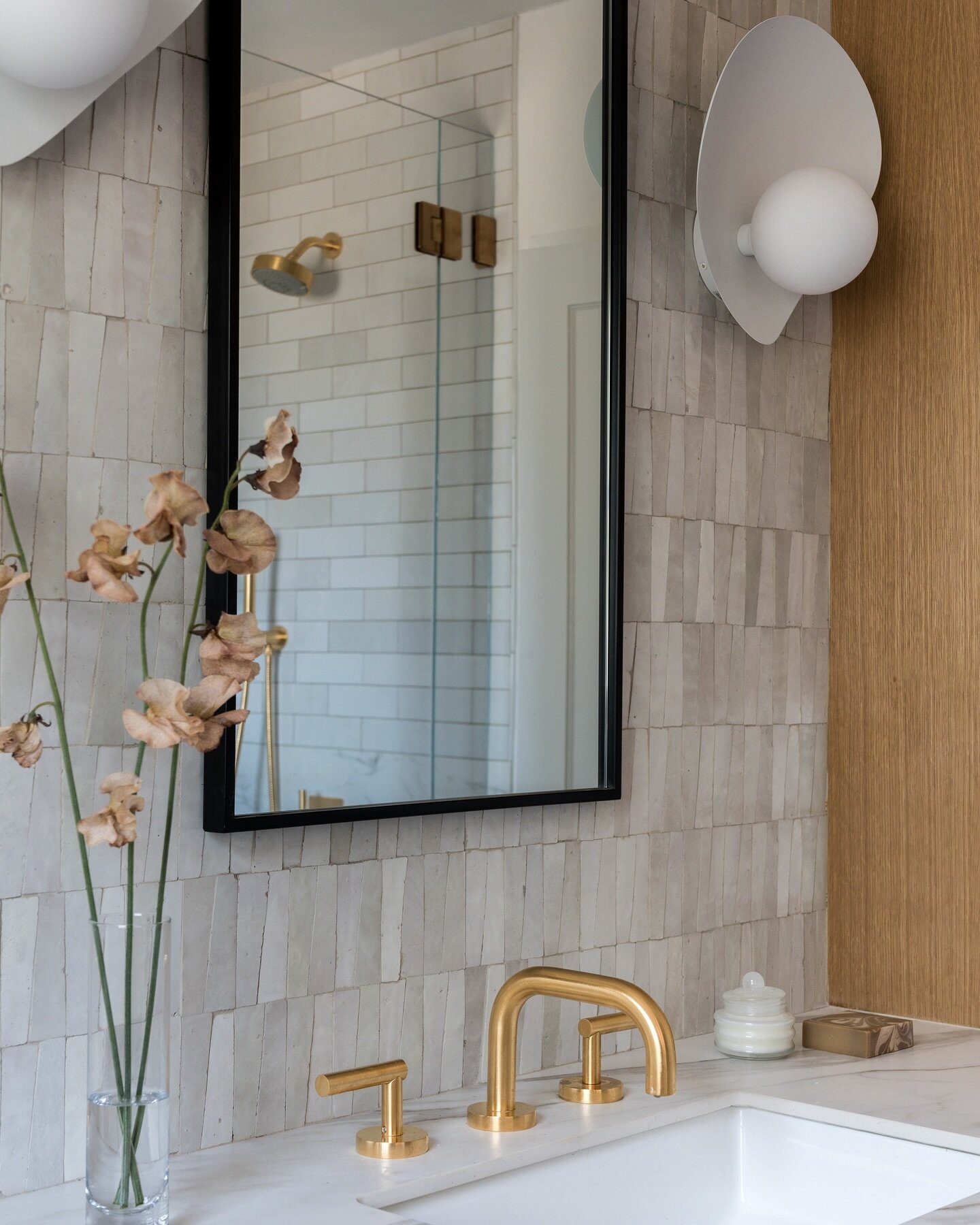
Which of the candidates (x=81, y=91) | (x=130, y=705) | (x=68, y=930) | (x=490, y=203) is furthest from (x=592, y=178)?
(x=68, y=930)

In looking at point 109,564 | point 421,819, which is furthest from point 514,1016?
point 109,564

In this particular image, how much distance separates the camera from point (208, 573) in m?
1.09

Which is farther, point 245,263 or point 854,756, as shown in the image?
point 854,756

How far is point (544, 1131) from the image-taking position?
3.83ft

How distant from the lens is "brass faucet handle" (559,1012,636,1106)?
125 centimetres

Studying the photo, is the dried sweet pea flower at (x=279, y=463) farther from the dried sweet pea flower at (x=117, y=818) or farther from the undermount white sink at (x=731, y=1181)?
the undermount white sink at (x=731, y=1181)

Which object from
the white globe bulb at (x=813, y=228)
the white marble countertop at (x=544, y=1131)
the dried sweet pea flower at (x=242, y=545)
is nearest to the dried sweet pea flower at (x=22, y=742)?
the dried sweet pea flower at (x=242, y=545)

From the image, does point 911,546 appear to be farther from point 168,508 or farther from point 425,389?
point 168,508

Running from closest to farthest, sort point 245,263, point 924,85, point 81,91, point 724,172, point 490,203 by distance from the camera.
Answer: point 81,91 < point 245,263 < point 490,203 < point 724,172 < point 924,85

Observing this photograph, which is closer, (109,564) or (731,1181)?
(109,564)

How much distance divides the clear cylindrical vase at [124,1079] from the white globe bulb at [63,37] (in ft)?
1.88

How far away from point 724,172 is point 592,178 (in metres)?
0.16

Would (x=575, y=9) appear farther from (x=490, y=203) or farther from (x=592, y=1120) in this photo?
(x=592, y=1120)

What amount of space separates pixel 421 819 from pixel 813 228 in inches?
28.7
